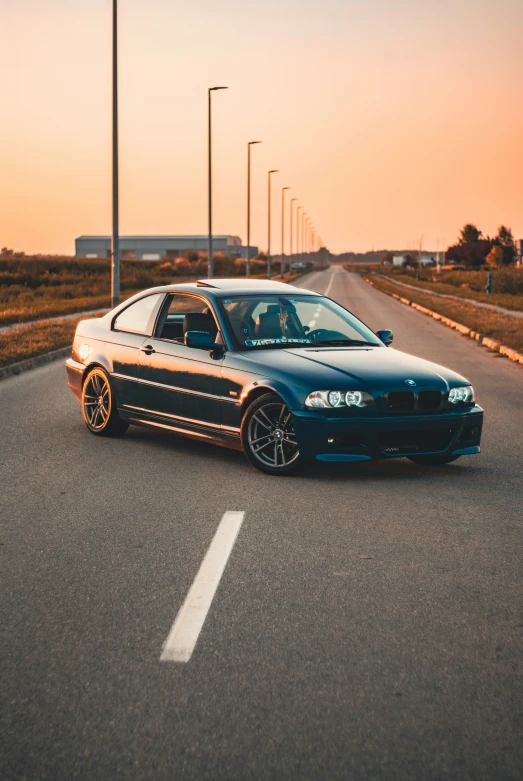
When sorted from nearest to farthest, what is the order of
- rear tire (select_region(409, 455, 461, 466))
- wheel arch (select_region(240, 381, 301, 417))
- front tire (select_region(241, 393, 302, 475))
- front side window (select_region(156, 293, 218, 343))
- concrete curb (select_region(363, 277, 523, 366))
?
wheel arch (select_region(240, 381, 301, 417)) → front tire (select_region(241, 393, 302, 475)) → rear tire (select_region(409, 455, 461, 466)) → front side window (select_region(156, 293, 218, 343)) → concrete curb (select_region(363, 277, 523, 366))


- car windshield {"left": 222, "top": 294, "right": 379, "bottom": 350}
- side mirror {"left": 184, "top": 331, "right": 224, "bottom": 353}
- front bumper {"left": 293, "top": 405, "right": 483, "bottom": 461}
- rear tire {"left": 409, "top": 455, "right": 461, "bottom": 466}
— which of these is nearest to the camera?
front bumper {"left": 293, "top": 405, "right": 483, "bottom": 461}

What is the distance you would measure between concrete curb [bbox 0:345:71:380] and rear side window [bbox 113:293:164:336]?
6.07 m

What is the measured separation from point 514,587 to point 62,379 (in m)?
10.9

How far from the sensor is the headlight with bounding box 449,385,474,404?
803 cm

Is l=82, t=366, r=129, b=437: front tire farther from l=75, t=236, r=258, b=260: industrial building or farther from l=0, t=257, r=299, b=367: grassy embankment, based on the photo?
l=75, t=236, r=258, b=260: industrial building

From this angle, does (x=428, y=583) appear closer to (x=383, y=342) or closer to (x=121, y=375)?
(x=383, y=342)

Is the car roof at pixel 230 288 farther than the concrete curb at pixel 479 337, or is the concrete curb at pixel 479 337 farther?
the concrete curb at pixel 479 337

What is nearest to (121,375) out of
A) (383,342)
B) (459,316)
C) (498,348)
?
(383,342)

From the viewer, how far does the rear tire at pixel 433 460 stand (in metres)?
8.21

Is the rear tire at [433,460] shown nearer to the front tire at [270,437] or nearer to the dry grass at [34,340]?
the front tire at [270,437]

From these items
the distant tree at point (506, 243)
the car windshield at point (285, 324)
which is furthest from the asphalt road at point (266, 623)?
the distant tree at point (506, 243)

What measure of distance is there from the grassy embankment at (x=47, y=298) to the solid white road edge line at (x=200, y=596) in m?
10.8

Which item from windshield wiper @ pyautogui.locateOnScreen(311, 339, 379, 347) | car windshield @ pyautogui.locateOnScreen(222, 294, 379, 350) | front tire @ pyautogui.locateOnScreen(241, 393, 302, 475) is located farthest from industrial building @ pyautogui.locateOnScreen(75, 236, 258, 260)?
front tire @ pyautogui.locateOnScreen(241, 393, 302, 475)

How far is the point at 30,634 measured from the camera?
4.41m
